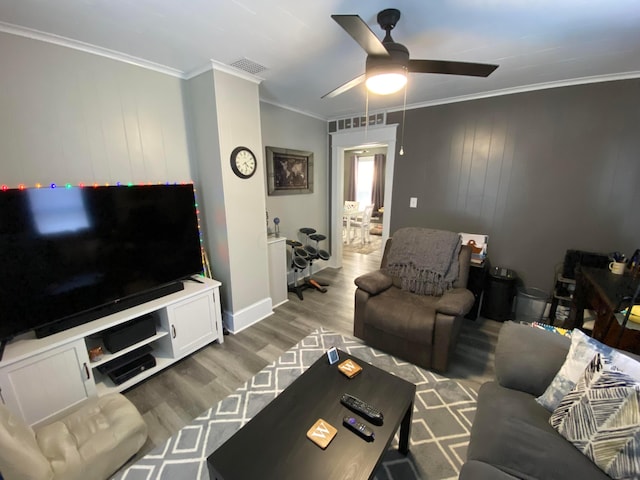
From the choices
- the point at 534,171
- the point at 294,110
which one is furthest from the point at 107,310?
the point at 534,171

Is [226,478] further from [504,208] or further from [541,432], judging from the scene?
[504,208]

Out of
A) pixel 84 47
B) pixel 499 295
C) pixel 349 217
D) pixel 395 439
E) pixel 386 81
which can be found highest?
pixel 84 47

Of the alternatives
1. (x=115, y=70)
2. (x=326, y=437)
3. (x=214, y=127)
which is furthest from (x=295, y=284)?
(x=115, y=70)

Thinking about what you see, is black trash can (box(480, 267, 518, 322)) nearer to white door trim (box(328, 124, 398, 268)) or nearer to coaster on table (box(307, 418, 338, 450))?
white door trim (box(328, 124, 398, 268))

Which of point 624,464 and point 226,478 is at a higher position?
point 624,464

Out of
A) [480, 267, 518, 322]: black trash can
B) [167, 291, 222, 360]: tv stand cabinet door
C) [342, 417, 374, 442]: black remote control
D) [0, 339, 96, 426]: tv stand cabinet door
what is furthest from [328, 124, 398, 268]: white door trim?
[0, 339, 96, 426]: tv stand cabinet door

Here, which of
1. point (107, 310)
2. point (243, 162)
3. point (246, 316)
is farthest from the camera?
point (246, 316)

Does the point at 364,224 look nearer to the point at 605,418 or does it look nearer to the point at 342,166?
the point at 342,166

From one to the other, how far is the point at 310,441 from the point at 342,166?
146 inches

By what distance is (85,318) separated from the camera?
171cm

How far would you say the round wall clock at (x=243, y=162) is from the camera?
91.1 inches

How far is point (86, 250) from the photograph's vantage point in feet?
5.55

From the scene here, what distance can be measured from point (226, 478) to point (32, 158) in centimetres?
217

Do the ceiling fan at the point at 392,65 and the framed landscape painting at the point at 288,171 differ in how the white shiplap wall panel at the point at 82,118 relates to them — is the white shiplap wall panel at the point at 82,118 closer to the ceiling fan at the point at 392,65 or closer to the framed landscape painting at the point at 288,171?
the framed landscape painting at the point at 288,171
